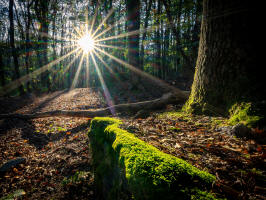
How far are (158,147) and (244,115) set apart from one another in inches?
67.3

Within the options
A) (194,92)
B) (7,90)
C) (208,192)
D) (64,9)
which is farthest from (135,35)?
(64,9)

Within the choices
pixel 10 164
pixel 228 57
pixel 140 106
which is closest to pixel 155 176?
pixel 228 57

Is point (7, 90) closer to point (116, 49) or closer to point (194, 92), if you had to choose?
point (116, 49)

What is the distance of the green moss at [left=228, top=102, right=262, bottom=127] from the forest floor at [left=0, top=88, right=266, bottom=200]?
23 cm

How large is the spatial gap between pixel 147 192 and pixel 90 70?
96.1 feet

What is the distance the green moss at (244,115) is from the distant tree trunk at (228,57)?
0.15 m

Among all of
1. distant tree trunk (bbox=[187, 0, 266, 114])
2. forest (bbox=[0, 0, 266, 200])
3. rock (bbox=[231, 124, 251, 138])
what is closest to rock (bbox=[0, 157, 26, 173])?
forest (bbox=[0, 0, 266, 200])

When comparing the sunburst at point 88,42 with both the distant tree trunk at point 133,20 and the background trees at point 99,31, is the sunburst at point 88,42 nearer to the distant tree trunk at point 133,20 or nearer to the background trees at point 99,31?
the background trees at point 99,31

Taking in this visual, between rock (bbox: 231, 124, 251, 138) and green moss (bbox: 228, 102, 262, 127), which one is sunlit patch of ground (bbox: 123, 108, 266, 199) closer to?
rock (bbox: 231, 124, 251, 138)

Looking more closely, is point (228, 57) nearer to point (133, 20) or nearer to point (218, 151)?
point (218, 151)

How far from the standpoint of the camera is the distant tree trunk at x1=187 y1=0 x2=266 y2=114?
2.66 meters

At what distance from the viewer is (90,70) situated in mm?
28172

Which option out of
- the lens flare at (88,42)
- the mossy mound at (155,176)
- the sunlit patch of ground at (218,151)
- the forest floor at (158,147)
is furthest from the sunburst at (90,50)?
the mossy mound at (155,176)

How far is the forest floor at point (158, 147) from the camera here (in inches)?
55.5
